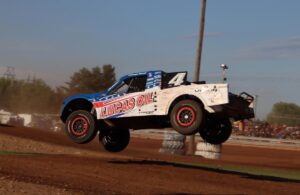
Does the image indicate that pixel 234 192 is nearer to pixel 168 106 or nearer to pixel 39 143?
pixel 168 106

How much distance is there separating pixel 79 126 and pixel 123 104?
1.58m

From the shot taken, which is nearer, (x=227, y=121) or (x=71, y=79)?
(x=227, y=121)

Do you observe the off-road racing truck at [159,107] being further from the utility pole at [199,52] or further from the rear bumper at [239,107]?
the utility pole at [199,52]

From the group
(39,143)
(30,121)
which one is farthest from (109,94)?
(30,121)

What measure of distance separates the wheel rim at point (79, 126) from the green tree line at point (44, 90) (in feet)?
149

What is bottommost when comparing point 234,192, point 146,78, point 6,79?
point 234,192

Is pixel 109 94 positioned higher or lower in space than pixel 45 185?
higher

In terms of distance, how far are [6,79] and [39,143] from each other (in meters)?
61.3

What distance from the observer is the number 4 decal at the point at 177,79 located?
14273 millimetres

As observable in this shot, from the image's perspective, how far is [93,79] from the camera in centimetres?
8212

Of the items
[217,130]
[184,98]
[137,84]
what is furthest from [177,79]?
[217,130]

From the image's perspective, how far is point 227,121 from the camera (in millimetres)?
15594

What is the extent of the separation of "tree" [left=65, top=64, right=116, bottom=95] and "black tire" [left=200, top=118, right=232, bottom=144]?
58.4m

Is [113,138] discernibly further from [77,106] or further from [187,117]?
[187,117]
